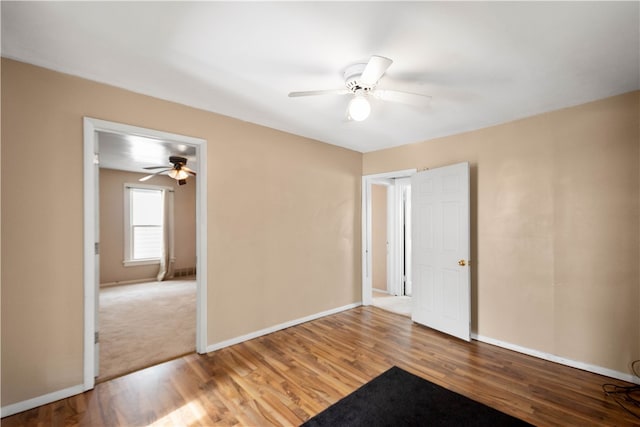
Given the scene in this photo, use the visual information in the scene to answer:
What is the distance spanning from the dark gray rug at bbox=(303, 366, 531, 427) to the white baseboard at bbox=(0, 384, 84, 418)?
192 centimetres

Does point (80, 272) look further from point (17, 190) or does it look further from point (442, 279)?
point (442, 279)

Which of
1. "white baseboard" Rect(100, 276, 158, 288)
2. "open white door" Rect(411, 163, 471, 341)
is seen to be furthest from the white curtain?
"open white door" Rect(411, 163, 471, 341)

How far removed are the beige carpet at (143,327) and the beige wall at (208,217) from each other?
0.48 meters

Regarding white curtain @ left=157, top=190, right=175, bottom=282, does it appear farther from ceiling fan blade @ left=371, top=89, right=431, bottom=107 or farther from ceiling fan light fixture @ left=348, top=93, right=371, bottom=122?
ceiling fan blade @ left=371, top=89, right=431, bottom=107

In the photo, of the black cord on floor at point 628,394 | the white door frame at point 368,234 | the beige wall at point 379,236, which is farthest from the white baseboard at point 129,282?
the black cord on floor at point 628,394

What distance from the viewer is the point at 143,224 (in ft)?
21.7

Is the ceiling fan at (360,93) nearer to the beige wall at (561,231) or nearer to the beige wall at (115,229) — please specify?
the beige wall at (561,231)

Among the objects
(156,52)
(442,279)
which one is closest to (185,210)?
(156,52)

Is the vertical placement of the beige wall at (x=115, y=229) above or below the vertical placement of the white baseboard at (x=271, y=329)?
above

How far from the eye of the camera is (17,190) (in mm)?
2033

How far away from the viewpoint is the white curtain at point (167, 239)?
664 cm

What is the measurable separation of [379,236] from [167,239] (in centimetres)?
522

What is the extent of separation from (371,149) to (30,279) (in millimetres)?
4232

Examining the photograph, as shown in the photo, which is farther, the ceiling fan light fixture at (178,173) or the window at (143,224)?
the window at (143,224)
